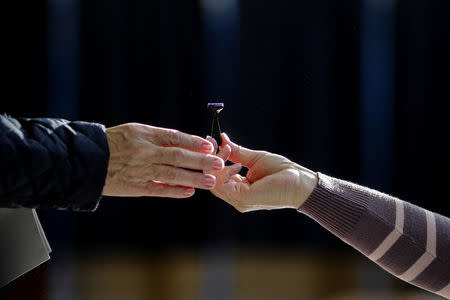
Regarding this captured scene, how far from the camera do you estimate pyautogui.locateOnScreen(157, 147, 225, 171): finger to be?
1036 mm

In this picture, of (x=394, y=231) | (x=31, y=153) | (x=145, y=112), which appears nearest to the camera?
(x=31, y=153)

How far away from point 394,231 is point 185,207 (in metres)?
1.83

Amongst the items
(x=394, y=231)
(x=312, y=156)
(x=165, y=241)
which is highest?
(x=394, y=231)

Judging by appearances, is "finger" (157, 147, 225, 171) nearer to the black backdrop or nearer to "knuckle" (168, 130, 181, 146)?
"knuckle" (168, 130, 181, 146)

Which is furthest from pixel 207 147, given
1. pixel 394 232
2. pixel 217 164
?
pixel 394 232

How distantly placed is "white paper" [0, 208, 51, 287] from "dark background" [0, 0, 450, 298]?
5.98 feet

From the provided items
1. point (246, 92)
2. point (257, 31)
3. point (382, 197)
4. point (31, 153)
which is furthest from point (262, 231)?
point (31, 153)

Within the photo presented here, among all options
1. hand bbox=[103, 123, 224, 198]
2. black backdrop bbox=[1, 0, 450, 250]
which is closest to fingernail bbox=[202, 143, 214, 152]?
hand bbox=[103, 123, 224, 198]

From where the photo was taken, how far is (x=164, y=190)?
1.07 metres

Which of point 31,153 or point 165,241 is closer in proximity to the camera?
point 31,153

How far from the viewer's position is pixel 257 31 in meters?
2.87

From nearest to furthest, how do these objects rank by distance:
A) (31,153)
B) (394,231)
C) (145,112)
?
1. (31,153)
2. (394,231)
3. (145,112)

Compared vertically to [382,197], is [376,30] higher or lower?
higher

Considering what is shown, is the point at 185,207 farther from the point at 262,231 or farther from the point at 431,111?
the point at 431,111
